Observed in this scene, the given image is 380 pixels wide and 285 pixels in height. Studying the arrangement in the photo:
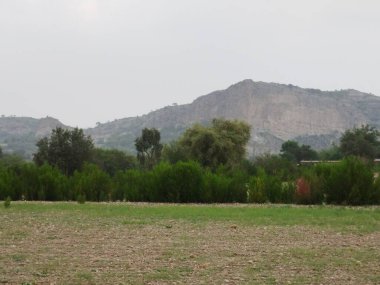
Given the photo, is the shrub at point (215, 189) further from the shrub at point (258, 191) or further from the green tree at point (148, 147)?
the green tree at point (148, 147)

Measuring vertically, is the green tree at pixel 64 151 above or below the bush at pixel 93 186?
above

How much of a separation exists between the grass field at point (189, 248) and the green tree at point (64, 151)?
26.1 metres

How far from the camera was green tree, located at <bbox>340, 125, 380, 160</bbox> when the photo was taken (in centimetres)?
6031

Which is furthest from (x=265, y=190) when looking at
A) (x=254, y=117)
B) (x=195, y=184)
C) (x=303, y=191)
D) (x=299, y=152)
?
(x=254, y=117)

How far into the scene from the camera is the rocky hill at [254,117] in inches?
6978

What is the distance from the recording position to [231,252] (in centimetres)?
888

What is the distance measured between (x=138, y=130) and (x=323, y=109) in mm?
62357

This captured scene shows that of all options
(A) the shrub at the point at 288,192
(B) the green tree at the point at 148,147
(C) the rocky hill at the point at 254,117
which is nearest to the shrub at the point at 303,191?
(A) the shrub at the point at 288,192

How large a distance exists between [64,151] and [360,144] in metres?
33.1

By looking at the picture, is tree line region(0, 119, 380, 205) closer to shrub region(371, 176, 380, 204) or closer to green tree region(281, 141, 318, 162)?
shrub region(371, 176, 380, 204)

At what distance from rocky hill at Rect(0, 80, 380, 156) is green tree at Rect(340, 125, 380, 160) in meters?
103

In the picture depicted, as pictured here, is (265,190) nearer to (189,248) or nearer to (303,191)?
(303,191)

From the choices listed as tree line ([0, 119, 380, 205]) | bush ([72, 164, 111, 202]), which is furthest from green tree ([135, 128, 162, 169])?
bush ([72, 164, 111, 202])

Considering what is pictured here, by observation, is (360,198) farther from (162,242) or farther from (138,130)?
(138,130)
